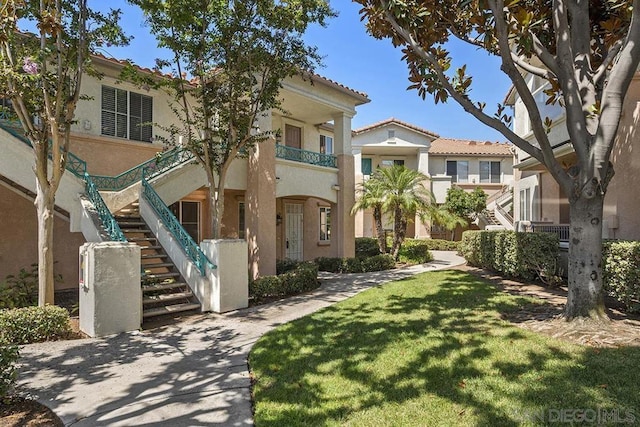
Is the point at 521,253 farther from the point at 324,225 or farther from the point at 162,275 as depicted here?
the point at 324,225

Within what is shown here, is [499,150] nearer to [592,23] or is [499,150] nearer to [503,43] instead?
[592,23]

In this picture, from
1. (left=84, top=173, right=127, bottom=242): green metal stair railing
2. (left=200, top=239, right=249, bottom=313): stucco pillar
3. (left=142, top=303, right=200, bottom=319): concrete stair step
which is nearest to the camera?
(left=142, top=303, right=200, bottom=319): concrete stair step

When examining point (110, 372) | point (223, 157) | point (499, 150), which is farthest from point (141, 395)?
point (499, 150)

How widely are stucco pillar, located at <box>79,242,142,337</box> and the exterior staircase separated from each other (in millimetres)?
866

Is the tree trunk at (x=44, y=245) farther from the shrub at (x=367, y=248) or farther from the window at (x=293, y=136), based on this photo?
the shrub at (x=367, y=248)

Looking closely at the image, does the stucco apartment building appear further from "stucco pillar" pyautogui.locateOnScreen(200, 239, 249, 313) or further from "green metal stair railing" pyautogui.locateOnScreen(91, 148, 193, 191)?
"stucco pillar" pyautogui.locateOnScreen(200, 239, 249, 313)

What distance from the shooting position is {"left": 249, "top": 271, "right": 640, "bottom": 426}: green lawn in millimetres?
3965

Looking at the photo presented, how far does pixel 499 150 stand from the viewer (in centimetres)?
3400

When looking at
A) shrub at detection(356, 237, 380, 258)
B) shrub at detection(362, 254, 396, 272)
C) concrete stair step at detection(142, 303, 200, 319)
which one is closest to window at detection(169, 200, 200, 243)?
concrete stair step at detection(142, 303, 200, 319)

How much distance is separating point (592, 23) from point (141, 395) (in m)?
10.6

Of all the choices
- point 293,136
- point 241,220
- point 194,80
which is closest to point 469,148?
point 293,136

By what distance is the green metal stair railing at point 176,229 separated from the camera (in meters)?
9.52

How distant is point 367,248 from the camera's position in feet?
72.3

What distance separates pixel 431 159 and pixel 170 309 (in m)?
29.0
